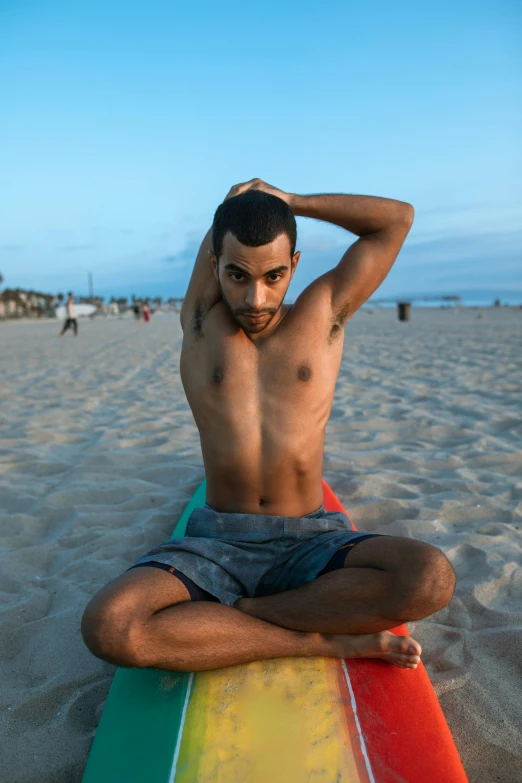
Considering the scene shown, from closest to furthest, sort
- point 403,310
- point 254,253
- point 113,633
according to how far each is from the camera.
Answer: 1. point 113,633
2. point 254,253
3. point 403,310

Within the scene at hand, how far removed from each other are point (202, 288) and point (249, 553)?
105cm

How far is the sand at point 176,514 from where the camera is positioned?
6.18ft

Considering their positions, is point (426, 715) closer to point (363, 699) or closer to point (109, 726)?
point (363, 699)

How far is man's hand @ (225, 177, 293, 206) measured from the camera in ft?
7.75

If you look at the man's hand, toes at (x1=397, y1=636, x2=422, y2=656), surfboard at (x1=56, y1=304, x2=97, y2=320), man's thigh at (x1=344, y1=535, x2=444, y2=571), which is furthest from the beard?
surfboard at (x1=56, y1=304, x2=97, y2=320)

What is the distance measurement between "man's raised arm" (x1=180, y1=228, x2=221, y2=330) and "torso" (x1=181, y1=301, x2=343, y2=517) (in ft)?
0.34

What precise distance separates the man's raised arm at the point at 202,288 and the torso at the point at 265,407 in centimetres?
10

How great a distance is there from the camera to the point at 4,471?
4.16m

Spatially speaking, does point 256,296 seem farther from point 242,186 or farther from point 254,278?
point 242,186

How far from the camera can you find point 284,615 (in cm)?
192

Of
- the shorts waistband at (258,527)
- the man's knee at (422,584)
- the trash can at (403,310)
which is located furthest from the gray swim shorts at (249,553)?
the trash can at (403,310)

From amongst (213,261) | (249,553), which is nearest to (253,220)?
(213,261)

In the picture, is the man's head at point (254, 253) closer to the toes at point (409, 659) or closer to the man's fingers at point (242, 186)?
the man's fingers at point (242, 186)

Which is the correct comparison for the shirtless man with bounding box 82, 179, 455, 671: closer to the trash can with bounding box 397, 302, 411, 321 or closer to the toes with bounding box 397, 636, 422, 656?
the toes with bounding box 397, 636, 422, 656
